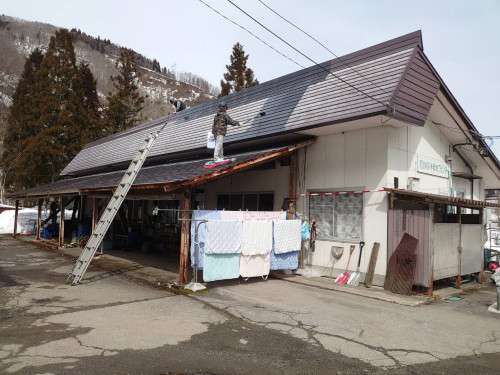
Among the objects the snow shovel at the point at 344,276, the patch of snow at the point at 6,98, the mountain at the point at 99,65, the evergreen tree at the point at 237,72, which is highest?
the mountain at the point at 99,65

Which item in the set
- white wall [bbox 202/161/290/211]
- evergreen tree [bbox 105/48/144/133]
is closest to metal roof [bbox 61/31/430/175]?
white wall [bbox 202/161/290/211]

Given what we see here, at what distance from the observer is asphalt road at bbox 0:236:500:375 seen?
4.55 meters

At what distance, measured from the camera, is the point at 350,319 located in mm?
6750

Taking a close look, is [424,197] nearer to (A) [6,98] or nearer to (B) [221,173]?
(B) [221,173]

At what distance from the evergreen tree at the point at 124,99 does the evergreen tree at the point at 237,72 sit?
9.41m

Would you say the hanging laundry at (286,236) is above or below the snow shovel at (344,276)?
above

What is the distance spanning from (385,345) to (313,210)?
641 cm

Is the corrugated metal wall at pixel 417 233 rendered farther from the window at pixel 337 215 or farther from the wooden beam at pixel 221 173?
the wooden beam at pixel 221 173

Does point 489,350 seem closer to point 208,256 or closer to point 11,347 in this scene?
point 208,256


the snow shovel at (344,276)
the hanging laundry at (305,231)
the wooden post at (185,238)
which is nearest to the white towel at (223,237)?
the wooden post at (185,238)

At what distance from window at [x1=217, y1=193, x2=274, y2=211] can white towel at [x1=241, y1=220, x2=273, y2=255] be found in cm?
291

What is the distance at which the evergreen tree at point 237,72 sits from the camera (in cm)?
3741

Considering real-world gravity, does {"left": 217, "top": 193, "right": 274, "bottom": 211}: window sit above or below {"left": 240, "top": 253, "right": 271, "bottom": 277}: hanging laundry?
above

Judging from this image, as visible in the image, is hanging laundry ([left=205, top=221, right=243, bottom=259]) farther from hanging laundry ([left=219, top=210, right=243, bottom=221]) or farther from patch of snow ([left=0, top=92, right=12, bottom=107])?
patch of snow ([left=0, top=92, right=12, bottom=107])
